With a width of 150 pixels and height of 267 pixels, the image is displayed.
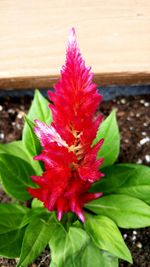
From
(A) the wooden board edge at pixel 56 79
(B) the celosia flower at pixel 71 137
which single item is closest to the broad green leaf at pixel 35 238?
(B) the celosia flower at pixel 71 137

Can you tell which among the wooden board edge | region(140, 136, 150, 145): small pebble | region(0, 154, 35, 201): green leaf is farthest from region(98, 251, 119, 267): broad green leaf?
the wooden board edge

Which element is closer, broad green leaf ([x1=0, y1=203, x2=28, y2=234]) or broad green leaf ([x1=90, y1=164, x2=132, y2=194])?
broad green leaf ([x1=0, y1=203, x2=28, y2=234])

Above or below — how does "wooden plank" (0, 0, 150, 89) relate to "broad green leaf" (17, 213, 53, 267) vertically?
above

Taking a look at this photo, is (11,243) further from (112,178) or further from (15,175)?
(112,178)

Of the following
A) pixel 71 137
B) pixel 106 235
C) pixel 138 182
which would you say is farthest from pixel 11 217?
pixel 71 137

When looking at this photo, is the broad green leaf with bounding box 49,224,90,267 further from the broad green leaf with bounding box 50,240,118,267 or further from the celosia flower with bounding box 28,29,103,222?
the celosia flower with bounding box 28,29,103,222
